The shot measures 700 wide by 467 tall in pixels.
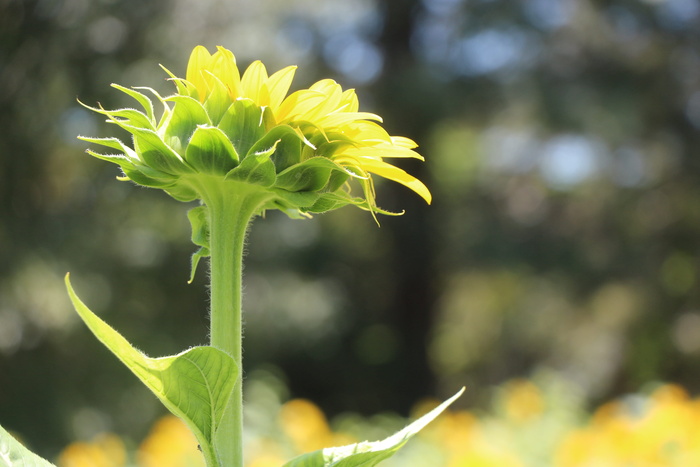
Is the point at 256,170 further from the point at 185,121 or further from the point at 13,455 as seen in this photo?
the point at 13,455

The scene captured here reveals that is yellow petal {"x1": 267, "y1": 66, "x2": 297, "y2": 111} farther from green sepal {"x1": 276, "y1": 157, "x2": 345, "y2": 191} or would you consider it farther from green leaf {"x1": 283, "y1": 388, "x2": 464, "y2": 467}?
green leaf {"x1": 283, "y1": 388, "x2": 464, "y2": 467}

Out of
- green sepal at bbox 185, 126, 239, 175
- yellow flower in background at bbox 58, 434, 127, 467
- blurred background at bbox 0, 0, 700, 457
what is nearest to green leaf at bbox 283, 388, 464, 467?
green sepal at bbox 185, 126, 239, 175

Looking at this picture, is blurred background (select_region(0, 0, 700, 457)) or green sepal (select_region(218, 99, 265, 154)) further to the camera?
blurred background (select_region(0, 0, 700, 457))

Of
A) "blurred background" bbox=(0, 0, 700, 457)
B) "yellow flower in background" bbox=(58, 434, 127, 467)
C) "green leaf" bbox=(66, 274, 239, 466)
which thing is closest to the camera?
"green leaf" bbox=(66, 274, 239, 466)

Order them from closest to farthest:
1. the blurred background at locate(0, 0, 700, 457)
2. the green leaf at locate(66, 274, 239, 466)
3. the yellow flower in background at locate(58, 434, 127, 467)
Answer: the green leaf at locate(66, 274, 239, 466) < the yellow flower in background at locate(58, 434, 127, 467) < the blurred background at locate(0, 0, 700, 457)

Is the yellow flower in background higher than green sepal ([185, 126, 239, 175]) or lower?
higher

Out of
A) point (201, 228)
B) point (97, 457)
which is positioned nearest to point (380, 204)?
point (97, 457)

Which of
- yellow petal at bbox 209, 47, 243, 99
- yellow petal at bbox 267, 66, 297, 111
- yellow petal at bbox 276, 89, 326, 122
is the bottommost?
yellow petal at bbox 276, 89, 326, 122
